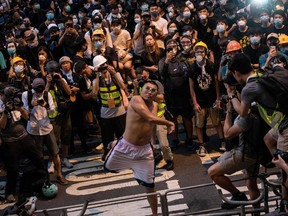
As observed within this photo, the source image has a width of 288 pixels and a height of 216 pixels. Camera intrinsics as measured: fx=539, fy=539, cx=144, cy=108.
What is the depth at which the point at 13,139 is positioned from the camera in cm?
805

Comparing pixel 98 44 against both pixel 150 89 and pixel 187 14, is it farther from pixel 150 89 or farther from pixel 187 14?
pixel 150 89

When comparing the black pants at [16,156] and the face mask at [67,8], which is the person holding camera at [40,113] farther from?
the face mask at [67,8]

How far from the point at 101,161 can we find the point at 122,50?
296cm

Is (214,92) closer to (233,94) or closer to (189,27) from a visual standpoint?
(189,27)

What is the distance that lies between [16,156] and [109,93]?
76.7 inches

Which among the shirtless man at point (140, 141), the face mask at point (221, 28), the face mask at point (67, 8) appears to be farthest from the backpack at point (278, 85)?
the face mask at point (67, 8)

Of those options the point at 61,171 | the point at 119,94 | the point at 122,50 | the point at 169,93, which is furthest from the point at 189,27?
the point at 61,171

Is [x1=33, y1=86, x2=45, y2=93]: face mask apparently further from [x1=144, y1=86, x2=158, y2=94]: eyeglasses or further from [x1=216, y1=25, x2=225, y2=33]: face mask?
[x1=216, y1=25, x2=225, y2=33]: face mask

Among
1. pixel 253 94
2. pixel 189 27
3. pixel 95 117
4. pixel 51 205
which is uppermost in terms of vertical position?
pixel 189 27

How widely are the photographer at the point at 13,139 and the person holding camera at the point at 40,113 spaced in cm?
24

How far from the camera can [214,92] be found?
9.46 meters

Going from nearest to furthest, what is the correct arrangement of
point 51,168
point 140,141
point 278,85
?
point 278,85, point 140,141, point 51,168

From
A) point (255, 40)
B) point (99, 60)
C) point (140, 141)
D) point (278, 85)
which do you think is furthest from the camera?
point (255, 40)

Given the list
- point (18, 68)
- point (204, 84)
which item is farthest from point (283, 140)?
point (18, 68)
